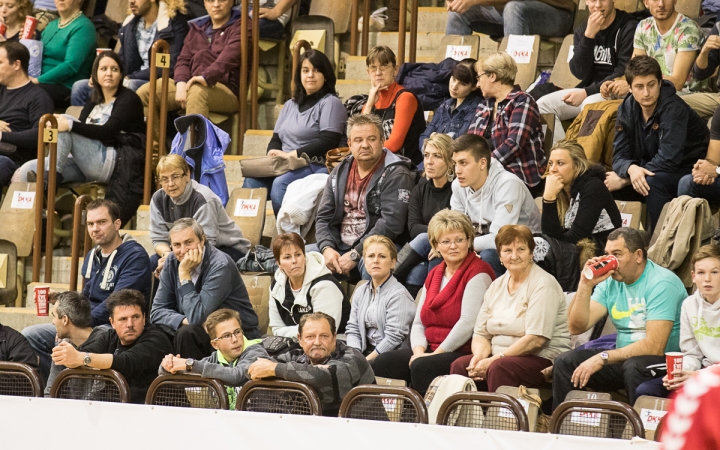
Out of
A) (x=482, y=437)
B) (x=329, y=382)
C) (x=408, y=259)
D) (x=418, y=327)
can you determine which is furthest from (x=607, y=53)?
(x=482, y=437)

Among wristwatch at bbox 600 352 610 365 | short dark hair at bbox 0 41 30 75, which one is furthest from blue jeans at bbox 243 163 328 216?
wristwatch at bbox 600 352 610 365

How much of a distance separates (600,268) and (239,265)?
88.0 inches

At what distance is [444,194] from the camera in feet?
17.4

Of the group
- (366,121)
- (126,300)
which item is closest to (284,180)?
(366,121)

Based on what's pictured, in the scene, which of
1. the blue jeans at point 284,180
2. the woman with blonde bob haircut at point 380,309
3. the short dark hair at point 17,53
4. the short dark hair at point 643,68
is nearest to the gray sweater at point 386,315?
the woman with blonde bob haircut at point 380,309

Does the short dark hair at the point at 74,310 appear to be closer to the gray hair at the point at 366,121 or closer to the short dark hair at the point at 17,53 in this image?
the gray hair at the point at 366,121

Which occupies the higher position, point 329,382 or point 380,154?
point 380,154

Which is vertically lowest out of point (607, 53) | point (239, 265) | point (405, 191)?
point (239, 265)

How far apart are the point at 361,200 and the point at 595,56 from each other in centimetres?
174

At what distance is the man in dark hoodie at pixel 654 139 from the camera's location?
5.23 m

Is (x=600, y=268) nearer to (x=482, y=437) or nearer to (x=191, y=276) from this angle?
(x=482, y=437)

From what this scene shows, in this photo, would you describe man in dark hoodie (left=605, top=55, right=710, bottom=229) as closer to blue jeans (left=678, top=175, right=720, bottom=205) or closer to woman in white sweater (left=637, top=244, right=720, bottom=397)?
blue jeans (left=678, top=175, right=720, bottom=205)

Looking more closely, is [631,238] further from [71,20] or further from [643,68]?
[71,20]

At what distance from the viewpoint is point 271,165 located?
247 inches
